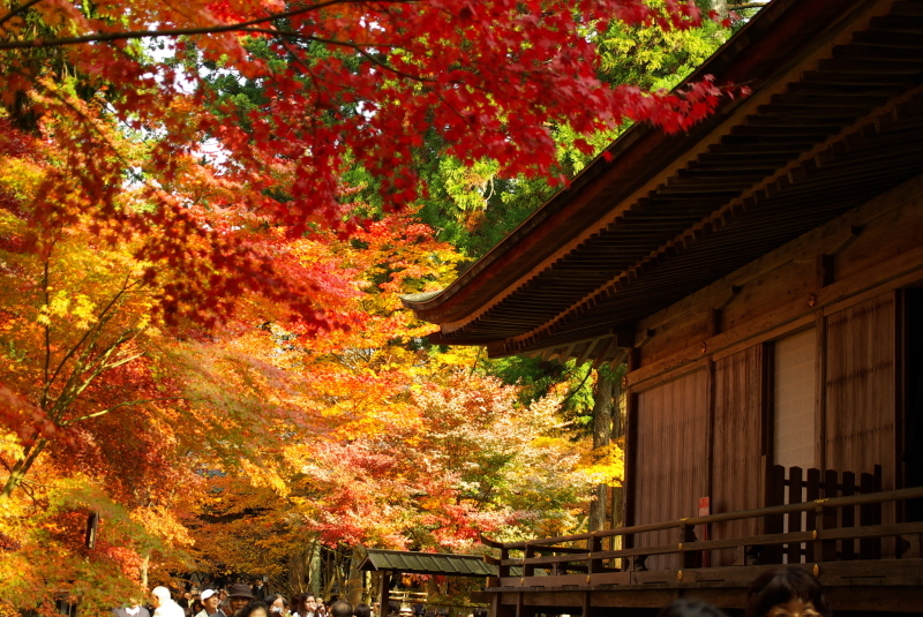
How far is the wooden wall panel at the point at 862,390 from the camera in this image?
25.4 ft

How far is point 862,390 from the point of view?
816 centimetres

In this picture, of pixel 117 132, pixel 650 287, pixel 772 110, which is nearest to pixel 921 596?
pixel 772 110

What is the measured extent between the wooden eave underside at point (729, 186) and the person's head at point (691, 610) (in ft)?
10.8

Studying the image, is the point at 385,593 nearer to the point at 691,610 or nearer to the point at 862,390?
the point at 862,390

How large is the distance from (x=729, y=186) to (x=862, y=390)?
1.82 meters

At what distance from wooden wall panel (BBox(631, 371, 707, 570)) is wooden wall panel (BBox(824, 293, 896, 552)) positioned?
243 centimetres

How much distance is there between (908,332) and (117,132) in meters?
10.6

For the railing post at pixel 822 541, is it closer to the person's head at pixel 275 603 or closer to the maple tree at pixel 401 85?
the maple tree at pixel 401 85

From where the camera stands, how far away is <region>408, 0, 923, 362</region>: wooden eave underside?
5754 millimetres

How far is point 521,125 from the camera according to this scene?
5.95 metres

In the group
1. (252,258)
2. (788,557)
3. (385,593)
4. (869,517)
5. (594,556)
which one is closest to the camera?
(869,517)

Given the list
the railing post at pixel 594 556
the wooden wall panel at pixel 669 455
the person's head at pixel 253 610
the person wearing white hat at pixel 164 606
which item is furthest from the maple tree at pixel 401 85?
the wooden wall panel at pixel 669 455

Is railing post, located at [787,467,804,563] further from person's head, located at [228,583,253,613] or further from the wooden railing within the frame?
person's head, located at [228,583,253,613]

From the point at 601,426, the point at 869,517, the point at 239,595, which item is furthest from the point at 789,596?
the point at 601,426
